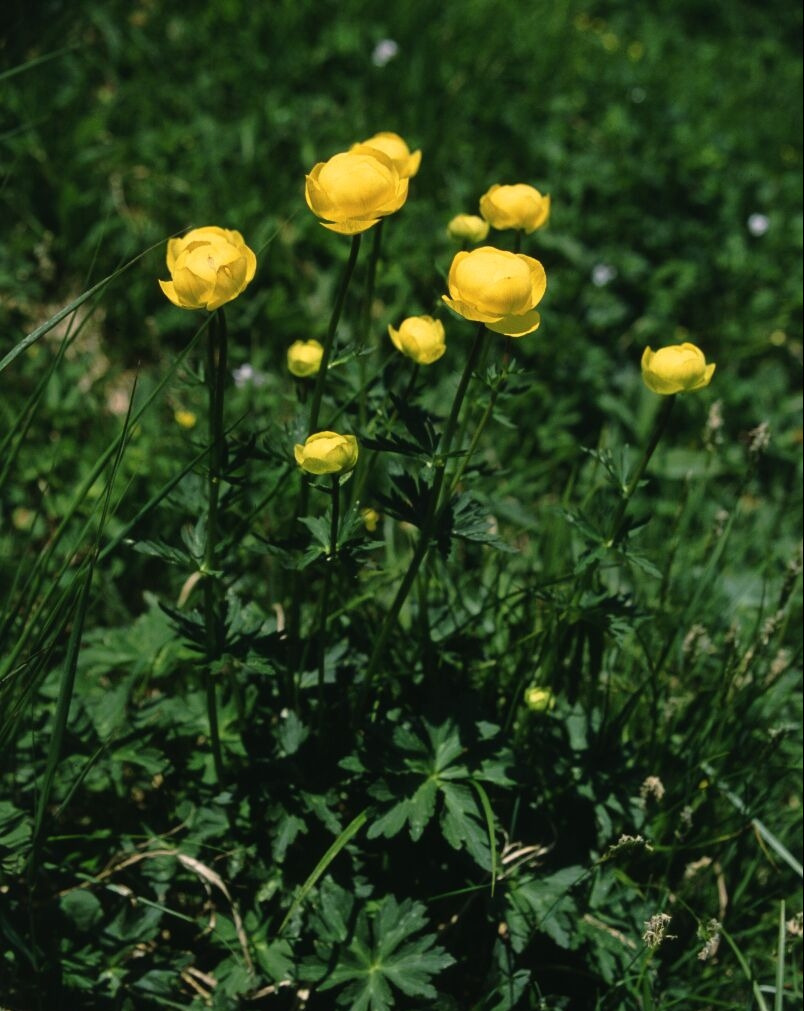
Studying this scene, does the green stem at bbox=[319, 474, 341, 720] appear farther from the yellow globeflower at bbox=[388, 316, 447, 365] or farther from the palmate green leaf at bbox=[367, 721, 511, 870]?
the yellow globeflower at bbox=[388, 316, 447, 365]

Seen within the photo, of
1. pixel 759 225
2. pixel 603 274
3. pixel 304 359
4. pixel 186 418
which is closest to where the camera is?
pixel 304 359

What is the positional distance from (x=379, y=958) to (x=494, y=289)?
1.01 meters

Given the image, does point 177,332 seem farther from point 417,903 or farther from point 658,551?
point 417,903

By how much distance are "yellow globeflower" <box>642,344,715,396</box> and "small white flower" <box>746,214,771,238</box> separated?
2.05 metres

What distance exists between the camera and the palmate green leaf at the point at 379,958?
59.0 inches

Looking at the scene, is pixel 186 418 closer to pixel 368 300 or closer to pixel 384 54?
pixel 368 300

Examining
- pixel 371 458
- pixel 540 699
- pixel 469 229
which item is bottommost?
pixel 540 699

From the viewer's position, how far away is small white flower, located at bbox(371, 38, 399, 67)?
346 cm

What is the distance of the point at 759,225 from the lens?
3.27m

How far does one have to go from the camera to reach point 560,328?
2992 mm

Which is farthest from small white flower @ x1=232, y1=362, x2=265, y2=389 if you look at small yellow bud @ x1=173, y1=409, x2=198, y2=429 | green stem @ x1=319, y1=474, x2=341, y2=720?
green stem @ x1=319, y1=474, x2=341, y2=720

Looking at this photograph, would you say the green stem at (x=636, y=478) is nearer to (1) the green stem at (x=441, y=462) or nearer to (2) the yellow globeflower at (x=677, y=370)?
(2) the yellow globeflower at (x=677, y=370)

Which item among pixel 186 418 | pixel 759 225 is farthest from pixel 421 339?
pixel 759 225

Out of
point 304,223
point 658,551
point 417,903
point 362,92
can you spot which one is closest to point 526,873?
point 417,903
